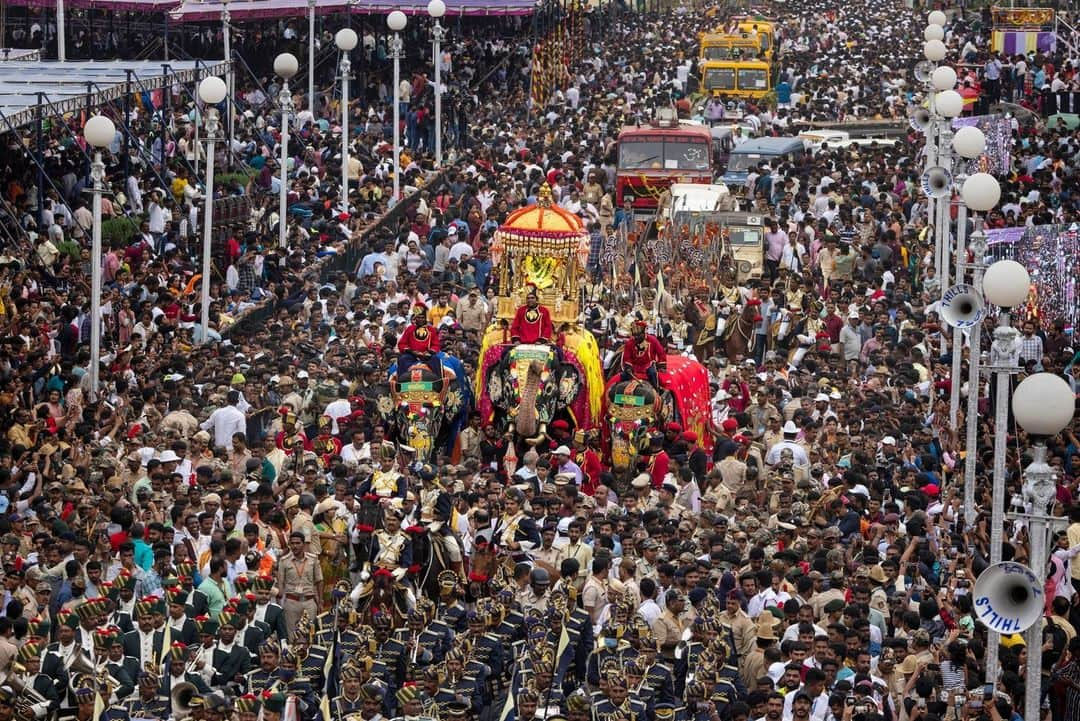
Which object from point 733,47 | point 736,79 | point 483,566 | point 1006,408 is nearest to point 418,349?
point 483,566

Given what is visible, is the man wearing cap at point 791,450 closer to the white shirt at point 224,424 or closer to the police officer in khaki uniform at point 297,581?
the white shirt at point 224,424

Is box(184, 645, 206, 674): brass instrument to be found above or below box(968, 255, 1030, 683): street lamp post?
below

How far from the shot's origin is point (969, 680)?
17.0 metres

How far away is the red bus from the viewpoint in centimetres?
3881

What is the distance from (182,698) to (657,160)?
23724 millimetres

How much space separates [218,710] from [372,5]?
3429cm

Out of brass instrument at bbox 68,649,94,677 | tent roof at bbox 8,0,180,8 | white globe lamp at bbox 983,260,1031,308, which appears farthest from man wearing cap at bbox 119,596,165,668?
tent roof at bbox 8,0,180,8

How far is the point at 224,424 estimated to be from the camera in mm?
23734

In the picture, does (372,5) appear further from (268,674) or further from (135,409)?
(268,674)

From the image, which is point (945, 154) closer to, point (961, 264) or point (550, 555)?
point (961, 264)

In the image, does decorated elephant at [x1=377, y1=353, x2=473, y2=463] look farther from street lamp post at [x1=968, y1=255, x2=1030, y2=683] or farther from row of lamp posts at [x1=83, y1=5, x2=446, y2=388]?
street lamp post at [x1=968, y1=255, x2=1030, y2=683]

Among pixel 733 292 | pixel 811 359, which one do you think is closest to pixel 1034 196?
pixel 733 292

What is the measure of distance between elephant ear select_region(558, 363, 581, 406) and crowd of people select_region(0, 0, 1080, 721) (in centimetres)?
39

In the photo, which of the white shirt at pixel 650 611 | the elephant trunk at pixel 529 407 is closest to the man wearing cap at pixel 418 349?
the elephant trunk at pixel 529 407
